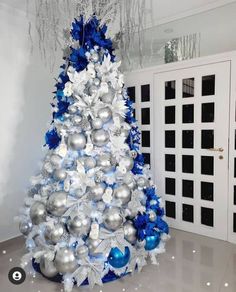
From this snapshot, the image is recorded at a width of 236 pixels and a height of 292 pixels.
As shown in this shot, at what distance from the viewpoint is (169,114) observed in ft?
9.61

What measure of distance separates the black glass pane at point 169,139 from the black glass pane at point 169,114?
0.43 ft

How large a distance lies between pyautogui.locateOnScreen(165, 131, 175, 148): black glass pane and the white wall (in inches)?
59.3

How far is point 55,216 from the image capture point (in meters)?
1.86

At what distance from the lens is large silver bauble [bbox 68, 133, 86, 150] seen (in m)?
1.87

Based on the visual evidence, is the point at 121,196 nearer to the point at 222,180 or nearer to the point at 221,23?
the point at 222,180

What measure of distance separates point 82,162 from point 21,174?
1.22m

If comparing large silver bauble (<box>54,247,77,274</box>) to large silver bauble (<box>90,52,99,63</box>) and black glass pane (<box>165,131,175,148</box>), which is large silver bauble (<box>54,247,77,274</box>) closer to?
large silver bauble (<box>90,52,99,63</box>)

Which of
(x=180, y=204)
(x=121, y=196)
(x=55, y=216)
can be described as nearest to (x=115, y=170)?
(x=121, y=196)

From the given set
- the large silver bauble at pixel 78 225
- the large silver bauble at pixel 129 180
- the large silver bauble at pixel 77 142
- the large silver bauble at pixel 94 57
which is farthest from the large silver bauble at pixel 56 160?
the large silver bauble at pixel 94 57

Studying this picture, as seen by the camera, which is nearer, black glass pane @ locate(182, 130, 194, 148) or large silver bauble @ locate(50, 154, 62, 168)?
large silver bauble @ locate(50, 154, 62, 168)

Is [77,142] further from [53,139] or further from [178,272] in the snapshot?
[178,272]

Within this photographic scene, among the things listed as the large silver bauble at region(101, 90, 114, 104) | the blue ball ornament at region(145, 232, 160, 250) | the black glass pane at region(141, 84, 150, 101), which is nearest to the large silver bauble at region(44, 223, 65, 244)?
the blue ball ornament at region(145, 232, 160, 250)

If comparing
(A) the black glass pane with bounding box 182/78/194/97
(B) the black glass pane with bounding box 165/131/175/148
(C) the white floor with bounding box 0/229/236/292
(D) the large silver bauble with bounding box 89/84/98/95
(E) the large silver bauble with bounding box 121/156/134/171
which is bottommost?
(C) the white floor with bounding box 0/229/236/292

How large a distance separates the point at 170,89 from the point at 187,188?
1.19 meters
